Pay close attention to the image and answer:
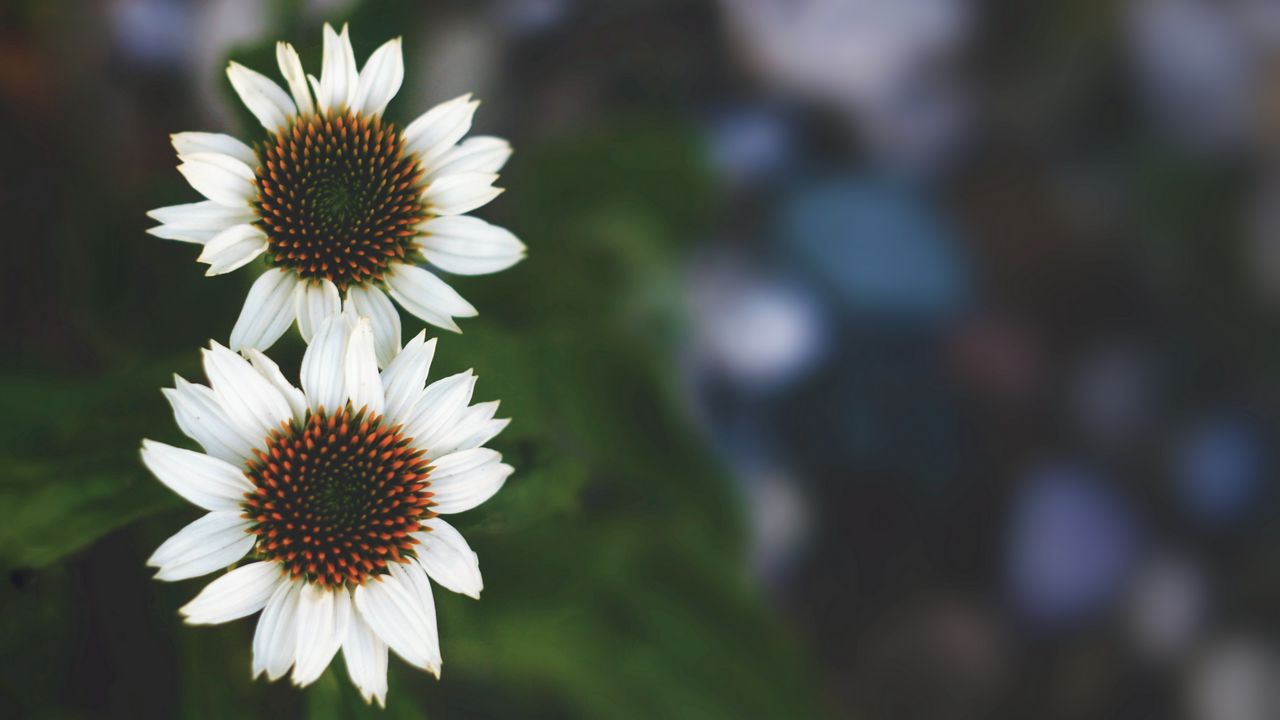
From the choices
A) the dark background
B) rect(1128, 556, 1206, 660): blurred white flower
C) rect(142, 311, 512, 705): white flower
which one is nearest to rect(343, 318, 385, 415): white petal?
rect(142, 311, 512, 705): white flower

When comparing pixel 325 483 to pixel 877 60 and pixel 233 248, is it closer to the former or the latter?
pixel 233 248

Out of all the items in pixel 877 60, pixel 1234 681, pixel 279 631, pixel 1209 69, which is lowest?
pixel 279 631

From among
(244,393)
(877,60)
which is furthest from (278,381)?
(877,60)

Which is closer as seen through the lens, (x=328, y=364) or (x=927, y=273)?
(x=328, y=364)

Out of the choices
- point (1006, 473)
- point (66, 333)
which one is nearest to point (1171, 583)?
point (1006, 473)

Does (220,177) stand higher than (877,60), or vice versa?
(877,60)

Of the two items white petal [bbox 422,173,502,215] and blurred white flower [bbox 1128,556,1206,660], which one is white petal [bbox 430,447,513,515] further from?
blurred white flower [bbox 1128,556,1206,660]

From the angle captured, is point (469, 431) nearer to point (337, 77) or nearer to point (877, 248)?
point (337, 77)
